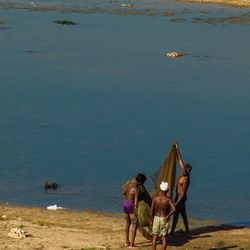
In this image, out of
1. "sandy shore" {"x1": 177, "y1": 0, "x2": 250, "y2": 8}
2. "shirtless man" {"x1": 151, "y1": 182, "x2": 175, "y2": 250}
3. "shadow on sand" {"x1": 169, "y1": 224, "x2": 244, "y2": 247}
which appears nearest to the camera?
"shirtless man" {"x1": 151, "y1": 182, "x2": 175, "y2": 250}

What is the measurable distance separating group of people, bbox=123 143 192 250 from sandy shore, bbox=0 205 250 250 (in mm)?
388

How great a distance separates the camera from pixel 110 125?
28234 millimetres

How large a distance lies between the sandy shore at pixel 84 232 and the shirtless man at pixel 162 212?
3.64 feet

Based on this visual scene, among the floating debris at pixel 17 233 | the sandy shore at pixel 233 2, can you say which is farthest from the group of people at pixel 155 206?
the sandy shore at pixel 233 2

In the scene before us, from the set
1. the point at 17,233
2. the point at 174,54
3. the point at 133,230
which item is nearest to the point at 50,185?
the point at 17,233

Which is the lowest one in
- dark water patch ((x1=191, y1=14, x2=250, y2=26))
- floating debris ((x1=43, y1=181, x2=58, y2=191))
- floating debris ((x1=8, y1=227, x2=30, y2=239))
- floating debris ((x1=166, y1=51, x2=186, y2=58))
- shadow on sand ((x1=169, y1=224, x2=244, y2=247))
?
shadow on sand ((x1=169, y1=224, x2=244, y2=247))

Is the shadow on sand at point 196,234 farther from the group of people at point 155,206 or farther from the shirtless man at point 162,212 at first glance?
the shirtless man at point 162,212

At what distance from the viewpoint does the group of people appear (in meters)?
14.1

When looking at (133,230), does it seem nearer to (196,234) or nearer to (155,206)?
(155,206)

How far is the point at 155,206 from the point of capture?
46.3 ft

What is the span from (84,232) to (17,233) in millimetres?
1479

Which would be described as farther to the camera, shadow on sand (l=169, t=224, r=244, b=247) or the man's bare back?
shadow on sand (l=169, t=224, r=244, b=247)

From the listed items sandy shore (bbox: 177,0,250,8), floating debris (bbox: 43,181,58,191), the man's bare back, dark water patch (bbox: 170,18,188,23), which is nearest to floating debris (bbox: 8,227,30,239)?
the man's bare back

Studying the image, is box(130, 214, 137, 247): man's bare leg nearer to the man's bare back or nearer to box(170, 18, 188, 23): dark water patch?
the man's bare back
